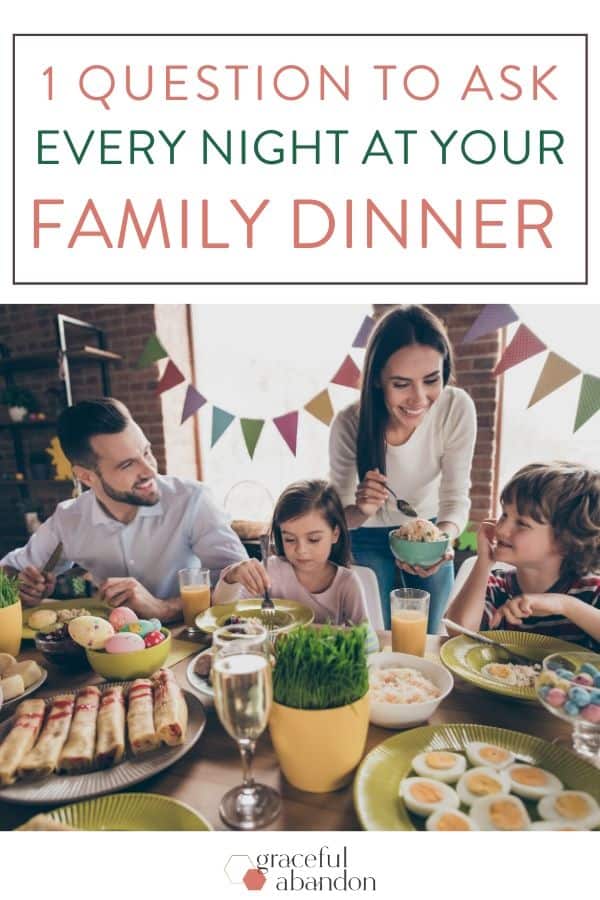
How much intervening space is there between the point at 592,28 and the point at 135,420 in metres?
1.53

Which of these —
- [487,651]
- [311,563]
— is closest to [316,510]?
[311,563]

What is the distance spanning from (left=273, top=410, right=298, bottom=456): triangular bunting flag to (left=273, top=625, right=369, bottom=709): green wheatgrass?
987 mm

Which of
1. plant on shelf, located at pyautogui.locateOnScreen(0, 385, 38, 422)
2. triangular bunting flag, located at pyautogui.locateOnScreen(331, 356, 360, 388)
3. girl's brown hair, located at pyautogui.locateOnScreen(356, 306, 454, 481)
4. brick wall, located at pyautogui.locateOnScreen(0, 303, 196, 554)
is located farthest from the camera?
plant on shelf, located at pyautogui.locateOnScreen(0, 385, 38, 422)

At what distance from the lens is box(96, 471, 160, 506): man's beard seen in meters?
1.65

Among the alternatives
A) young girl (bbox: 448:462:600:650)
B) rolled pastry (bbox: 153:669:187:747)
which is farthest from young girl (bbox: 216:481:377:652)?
rolled pastry (bbox: 153:669:187:747)

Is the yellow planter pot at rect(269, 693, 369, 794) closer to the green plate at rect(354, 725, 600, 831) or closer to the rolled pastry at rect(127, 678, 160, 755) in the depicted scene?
the green plate at rect(354, 725, 600, 831)

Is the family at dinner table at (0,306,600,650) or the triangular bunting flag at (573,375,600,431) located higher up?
the triangular bunting flag at (573,375,600,431)

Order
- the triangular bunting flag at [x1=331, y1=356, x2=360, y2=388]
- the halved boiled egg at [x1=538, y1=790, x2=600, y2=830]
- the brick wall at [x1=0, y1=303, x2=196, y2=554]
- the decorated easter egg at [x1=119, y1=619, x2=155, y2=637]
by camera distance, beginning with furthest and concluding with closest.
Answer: the brick wall at [x1=0, y1=303, x2=196, y2=554] → the triangular bunting flag at [x1=331, y1=356, x2=360, y2=388] → the decorated easter egg at [x1=119, y1=619, x2=155, y2=637] → the halved boiled egg at [x1=538, y1=790, x2=600, y2=830]

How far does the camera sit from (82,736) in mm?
692

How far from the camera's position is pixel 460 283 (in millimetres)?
1261

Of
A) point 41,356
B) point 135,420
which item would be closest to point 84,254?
point 135,420
